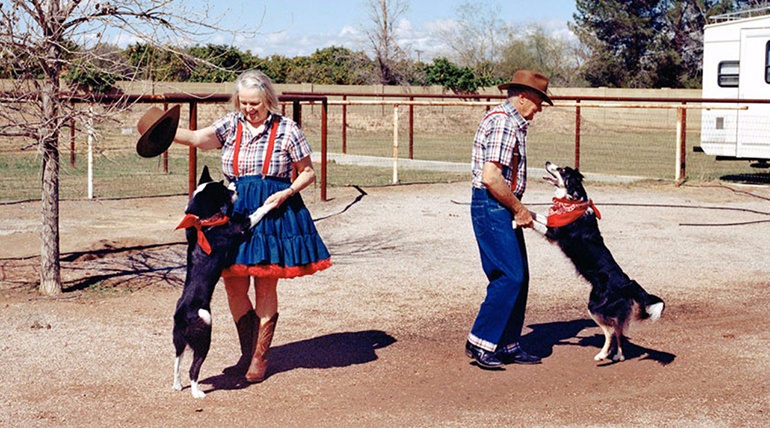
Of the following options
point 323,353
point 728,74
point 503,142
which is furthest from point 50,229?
point 728,74

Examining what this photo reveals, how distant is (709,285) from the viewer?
895 cm

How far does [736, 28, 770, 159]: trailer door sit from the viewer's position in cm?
1922

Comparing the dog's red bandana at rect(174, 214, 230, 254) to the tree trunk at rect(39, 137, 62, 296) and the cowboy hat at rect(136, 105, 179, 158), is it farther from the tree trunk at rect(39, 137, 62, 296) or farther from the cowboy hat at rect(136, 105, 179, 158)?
the tree trunk at rect(39, 137, 62, 296)

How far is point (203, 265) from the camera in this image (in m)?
5.47

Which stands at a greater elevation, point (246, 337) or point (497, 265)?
point (497, 265)

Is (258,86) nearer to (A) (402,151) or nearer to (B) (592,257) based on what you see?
(B) (592,257)

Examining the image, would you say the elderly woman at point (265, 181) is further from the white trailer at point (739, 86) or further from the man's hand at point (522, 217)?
the white trailer at point (739, 86)

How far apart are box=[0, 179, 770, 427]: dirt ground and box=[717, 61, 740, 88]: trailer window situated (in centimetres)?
945

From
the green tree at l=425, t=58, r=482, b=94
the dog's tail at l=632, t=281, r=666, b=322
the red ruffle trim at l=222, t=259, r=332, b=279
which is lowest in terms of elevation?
the dog's tail at l=632, t=281, r=666, b=322

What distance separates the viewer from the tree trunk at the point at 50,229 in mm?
8094

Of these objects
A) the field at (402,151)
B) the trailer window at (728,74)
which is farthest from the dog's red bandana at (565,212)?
the trailer window at (728,74)

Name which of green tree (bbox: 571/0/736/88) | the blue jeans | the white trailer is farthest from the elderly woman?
green tree (bbox: 571/0/736/88)

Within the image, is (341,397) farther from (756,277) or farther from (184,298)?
(756,277)

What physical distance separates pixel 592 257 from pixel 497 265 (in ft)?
2.09
